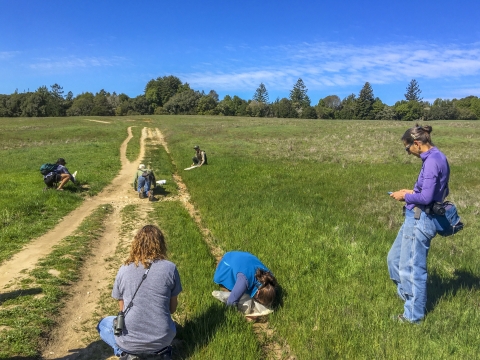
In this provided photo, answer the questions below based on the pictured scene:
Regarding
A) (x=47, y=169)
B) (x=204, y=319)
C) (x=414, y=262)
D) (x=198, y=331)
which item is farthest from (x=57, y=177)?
(x=414, y=262)

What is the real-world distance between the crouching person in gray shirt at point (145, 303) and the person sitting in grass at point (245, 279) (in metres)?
1.48

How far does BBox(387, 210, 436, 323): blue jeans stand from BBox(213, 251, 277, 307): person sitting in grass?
1.93 meters

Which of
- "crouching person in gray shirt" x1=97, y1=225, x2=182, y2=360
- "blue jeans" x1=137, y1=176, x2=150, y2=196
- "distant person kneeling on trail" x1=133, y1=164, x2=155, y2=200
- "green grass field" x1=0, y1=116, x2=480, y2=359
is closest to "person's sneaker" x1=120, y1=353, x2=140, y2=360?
"crouching person in gray shirt" x1=97, y1=225, x2=182, y2=360

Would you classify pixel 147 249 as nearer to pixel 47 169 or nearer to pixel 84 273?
pixel 84 273

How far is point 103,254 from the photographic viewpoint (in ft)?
27.0

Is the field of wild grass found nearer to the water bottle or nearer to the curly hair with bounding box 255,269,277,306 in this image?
the curly hair with bounding box 255,269,277,306

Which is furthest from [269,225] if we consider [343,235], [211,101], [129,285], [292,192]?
[211,101]

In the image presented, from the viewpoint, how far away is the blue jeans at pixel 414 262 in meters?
4.67

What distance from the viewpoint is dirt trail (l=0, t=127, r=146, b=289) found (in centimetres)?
699

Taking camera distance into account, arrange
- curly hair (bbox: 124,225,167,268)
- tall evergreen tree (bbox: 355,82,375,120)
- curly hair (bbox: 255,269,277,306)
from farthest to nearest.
Result: 1. tall evergreen tree (bbox: 355,82,375,120)
2. curly hair (bbox: 255,269,277,306)
3. curly hair (bbox: 124,225,167,268)

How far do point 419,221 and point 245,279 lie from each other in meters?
2.71

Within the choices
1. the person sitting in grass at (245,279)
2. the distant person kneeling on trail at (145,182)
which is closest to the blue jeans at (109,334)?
the person sitting in grass at (245,279)

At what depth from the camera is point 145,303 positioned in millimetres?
4082

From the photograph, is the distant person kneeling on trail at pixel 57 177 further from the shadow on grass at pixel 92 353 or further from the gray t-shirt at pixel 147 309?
the gray t-shirt at pixel 147 309
